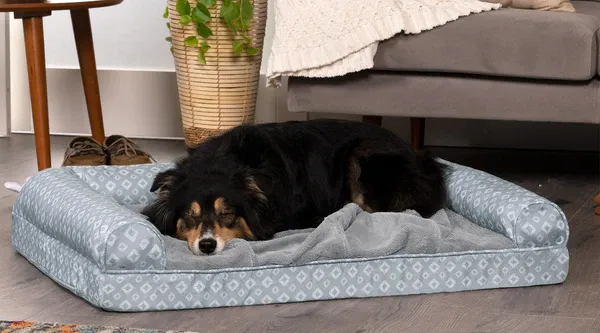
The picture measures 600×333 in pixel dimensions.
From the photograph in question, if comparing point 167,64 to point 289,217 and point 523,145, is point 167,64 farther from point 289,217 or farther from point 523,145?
point 289,217

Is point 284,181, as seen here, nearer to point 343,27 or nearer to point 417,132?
point 343,27

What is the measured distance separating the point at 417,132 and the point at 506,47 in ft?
2.91

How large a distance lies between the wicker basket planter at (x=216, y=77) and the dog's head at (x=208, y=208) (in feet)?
4.51

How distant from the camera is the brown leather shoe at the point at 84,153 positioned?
140 inches

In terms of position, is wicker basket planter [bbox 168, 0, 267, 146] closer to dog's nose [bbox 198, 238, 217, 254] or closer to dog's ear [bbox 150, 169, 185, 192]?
dog's ear [bbox 150, 169, 185, 192]

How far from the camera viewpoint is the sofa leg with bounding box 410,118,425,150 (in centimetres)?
431

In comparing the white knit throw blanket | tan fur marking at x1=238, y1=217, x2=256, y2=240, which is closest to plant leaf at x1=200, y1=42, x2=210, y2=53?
the white knit throw blanket

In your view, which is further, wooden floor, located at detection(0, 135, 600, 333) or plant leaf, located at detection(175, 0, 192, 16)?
plant leaf, located at detection(175, 0, 192, 16)

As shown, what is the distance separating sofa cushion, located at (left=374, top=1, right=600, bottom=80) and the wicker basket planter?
0.76 meters

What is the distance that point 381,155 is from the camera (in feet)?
9.91

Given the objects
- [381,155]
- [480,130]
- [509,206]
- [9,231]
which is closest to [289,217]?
[381,155]

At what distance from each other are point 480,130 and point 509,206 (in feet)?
6.73

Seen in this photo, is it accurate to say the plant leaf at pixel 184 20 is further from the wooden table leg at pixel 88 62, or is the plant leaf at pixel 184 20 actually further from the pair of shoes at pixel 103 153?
the pair of shoes at pixel 103 153

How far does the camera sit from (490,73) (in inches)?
140
